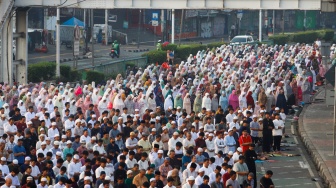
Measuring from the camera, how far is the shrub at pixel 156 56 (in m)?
53.1

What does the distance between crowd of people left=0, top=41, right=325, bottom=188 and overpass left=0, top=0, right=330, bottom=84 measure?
241 cm

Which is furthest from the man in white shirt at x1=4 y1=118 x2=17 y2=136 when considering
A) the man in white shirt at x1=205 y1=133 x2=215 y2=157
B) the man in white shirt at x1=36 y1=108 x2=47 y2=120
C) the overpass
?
the overpass

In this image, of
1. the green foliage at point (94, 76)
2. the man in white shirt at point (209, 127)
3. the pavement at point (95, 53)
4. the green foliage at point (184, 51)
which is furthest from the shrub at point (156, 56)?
the man in white shirt at point (209, 127)

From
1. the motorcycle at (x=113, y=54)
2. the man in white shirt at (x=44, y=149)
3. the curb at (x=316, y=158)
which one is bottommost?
the curb at (x=316, y=158)

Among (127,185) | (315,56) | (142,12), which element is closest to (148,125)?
(127,185)

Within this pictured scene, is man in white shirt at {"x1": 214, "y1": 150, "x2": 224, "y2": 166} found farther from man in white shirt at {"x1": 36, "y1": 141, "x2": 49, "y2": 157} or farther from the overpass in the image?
the overpass

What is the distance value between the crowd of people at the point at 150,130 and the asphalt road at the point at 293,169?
1.87 feet

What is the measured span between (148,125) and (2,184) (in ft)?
22.0

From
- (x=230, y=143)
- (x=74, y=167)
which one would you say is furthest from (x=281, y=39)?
(x=74, y=167)

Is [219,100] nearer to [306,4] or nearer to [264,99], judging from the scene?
[264,99]

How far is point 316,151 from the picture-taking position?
30.9 meters

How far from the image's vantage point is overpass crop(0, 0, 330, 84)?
4076 cm

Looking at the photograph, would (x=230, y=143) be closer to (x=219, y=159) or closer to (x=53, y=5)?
(x=219, y=159)

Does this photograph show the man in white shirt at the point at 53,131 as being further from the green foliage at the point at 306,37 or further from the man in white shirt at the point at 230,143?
the green foliage at the point at 306,37
